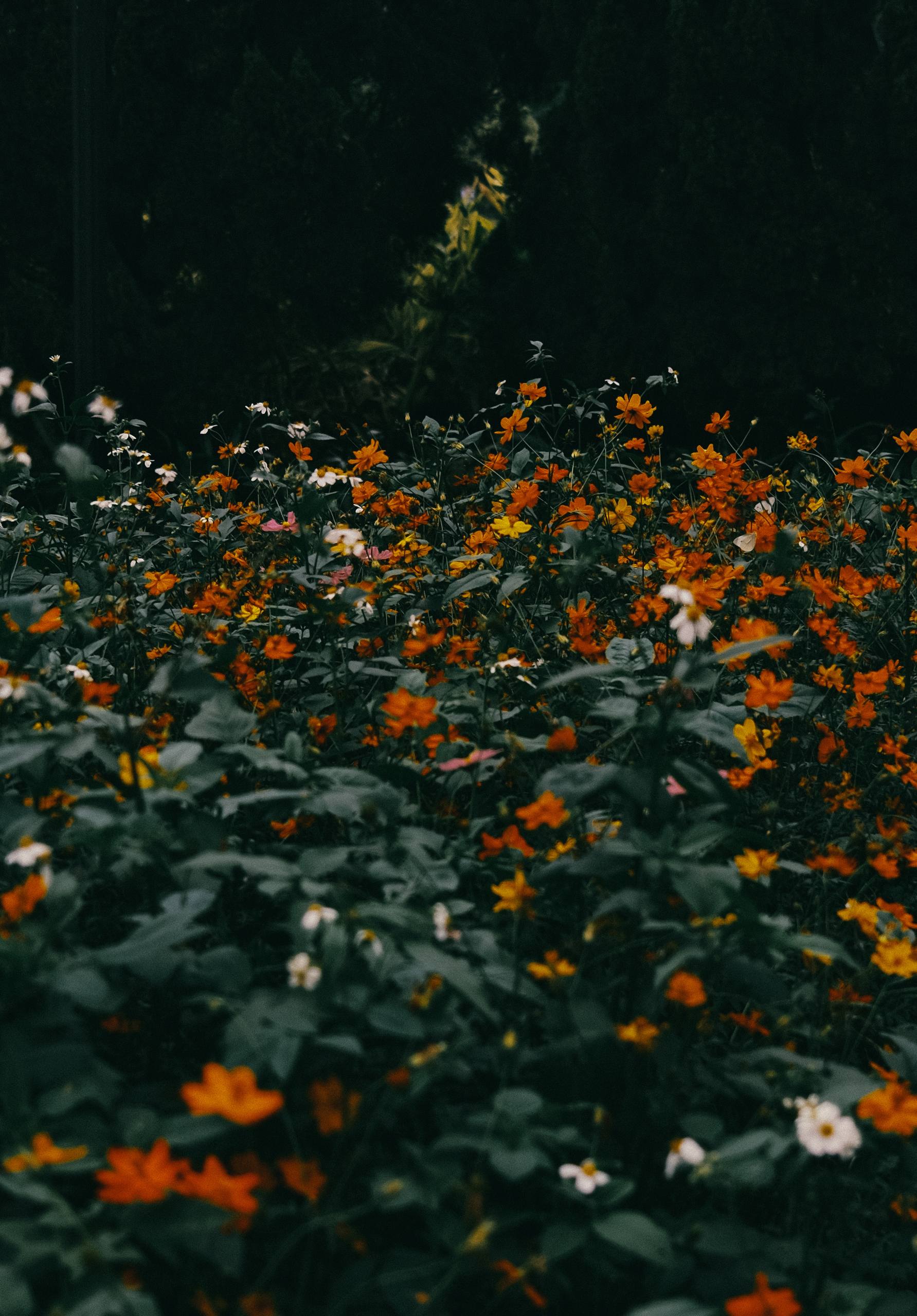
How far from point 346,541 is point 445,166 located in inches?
206

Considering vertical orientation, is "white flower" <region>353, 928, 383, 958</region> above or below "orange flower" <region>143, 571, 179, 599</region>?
above

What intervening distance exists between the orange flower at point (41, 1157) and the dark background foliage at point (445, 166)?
484 cm

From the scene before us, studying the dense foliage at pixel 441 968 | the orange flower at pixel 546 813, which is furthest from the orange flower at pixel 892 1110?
the orange flower at pixel 546 813

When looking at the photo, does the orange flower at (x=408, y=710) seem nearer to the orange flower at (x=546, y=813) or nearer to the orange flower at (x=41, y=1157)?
the orange flower at (x=546, y=813)

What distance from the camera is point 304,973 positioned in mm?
1005

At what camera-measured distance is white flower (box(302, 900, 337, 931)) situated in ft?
3.44

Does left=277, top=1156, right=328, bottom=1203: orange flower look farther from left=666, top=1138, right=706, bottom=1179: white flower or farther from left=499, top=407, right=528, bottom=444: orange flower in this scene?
left=499, top=407, right=528, bottom=444: orange flower

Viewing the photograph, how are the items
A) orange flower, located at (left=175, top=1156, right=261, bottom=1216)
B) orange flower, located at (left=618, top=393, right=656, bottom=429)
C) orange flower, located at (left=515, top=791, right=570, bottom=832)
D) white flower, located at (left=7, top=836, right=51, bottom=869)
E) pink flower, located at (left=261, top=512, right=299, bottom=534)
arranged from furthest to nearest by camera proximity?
1. orange flower, located at (left=618, top=393, right=656, bottom=429)
2. pink flower, located at (left=261, top=512, right=299, bottom=534)
3. orange flower, located at (left=515, top=791, right=570, bottom=832)
4. white flower, located at (left=7, top=836, right=51, bottom=869)
5. orange flower, located at (left=175, top=1156, right=261, bottom=1216)

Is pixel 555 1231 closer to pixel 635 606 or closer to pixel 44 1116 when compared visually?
pixel 44 1116

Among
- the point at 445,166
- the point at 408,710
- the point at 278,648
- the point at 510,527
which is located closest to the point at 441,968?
the point at 408,710

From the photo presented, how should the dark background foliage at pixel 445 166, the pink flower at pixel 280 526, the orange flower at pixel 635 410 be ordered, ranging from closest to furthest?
the pink flower at pixel 280 526
the orange flower at pixel 635 410
the dark background foliage at pixel 445 166

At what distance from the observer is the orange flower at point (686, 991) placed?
1.08 meters

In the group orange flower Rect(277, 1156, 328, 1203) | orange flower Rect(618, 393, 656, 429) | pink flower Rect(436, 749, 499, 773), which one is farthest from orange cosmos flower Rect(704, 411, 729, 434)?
orange flower Rect(277, 1156, 328, 1203)

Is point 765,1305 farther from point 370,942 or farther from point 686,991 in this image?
point 370,942
